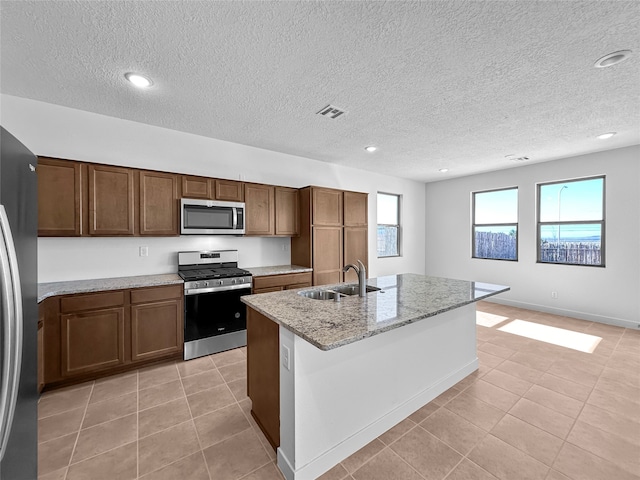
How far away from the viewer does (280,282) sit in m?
3.71

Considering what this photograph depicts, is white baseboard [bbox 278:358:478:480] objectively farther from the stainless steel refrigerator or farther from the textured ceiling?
the textured ceiling

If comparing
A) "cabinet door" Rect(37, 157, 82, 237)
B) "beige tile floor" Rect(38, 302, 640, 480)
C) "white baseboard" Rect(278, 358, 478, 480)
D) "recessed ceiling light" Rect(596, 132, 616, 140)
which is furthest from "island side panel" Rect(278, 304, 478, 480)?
"recessed ceiling light" Rect(596, 132, 616, 140)

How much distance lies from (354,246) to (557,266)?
354 cm

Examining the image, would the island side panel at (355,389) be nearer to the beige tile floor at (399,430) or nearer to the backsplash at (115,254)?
the beige tile floor at (399,430)

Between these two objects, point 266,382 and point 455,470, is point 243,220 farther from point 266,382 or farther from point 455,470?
point 455,470

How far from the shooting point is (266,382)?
6.14 ft

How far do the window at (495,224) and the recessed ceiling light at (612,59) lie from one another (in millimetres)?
3603

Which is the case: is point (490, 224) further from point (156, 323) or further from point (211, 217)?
point (156, 323)

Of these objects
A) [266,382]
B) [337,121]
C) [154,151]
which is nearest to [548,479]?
[266,382]

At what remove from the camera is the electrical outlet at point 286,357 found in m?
1.57

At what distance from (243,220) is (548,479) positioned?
11.5 ft

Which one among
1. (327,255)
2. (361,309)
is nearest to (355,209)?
(327,255)

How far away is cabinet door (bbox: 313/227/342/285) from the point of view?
4.09 metres

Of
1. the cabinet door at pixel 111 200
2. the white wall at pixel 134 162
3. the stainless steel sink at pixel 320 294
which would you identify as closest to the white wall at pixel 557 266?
the white wall at pixel 134 162
